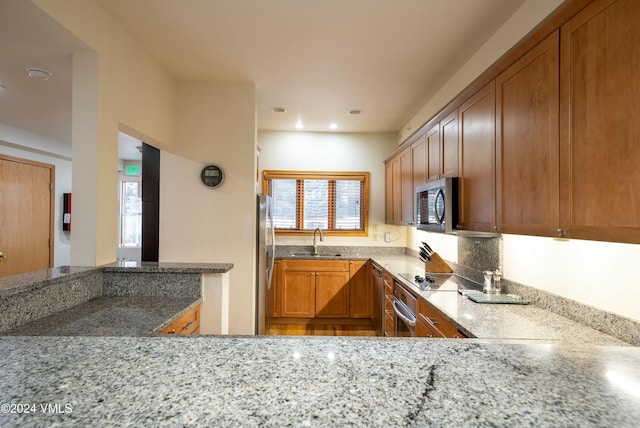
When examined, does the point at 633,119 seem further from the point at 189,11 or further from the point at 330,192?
the point at 330,192

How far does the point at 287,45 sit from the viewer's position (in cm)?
241

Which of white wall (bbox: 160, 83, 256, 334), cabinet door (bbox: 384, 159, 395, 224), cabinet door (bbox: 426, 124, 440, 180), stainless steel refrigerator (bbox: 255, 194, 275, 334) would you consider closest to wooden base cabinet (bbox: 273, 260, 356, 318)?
stainless steel refrigerator (bbox: 255, 194, 275, 334)

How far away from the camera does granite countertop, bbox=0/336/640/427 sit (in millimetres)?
434

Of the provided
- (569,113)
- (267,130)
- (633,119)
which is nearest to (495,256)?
(569,113)

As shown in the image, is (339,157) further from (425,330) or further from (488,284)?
(425,330)

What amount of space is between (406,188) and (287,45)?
192 centimetres

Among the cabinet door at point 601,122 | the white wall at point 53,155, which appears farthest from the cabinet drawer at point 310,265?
the cabinet door at point 601,122

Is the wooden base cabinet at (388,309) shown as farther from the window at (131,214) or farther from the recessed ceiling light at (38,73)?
the window at (131,214)

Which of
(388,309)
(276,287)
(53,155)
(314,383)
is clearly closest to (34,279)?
(314,383)

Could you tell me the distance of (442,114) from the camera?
2.62 meters

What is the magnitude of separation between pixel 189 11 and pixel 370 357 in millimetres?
2211

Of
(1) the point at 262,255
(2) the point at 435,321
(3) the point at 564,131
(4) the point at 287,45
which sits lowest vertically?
(2) the point at 435,321

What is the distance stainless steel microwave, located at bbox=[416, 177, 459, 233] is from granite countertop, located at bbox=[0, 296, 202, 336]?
5.62 ft

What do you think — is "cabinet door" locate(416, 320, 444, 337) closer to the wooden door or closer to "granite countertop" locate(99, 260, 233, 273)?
"granite countertop" locate(99, 260, 233, 273)
